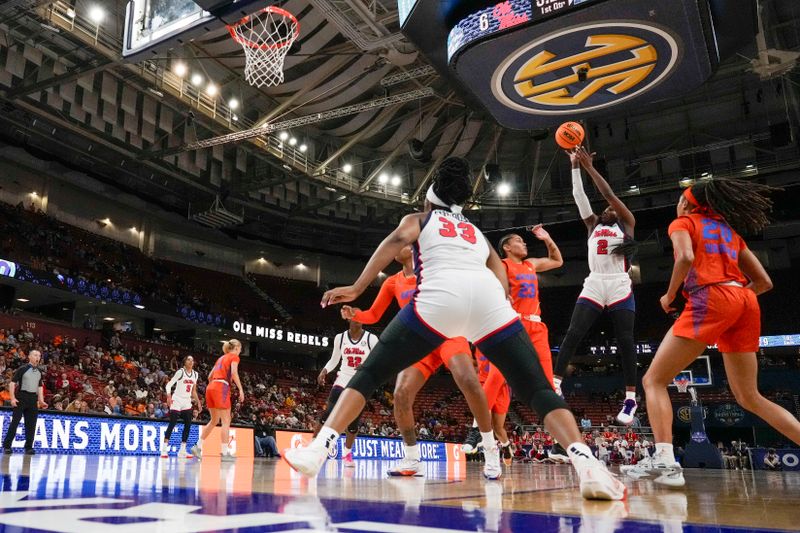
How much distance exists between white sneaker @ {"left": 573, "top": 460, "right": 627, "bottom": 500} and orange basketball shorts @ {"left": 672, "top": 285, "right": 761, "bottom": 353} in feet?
4.57

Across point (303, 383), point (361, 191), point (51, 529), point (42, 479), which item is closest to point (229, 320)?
point (303, 383)

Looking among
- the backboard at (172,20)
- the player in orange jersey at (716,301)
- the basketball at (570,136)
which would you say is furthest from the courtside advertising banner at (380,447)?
the player in orange jersey at (716,301)

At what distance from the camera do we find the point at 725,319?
388 centimetres

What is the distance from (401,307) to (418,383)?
72 centimetres

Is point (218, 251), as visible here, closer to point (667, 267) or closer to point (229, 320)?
point (229, 320)

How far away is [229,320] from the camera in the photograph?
3131 centimetres

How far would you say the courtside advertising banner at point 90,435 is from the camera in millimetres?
11641

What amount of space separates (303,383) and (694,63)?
24339 millimetres

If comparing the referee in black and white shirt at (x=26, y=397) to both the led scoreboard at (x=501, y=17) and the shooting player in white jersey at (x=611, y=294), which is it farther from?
the led scoreboard at (x=501, y=17)

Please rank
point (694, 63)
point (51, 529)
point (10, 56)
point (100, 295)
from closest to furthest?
point (51, 529) < point (694, 63) < point (10, 56) < point (100, 295)

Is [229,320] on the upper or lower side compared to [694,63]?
lower

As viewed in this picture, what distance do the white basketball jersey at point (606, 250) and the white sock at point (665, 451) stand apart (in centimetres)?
246

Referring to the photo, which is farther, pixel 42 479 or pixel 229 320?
pixel 229 320

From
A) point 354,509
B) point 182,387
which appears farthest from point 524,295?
point 182,387
